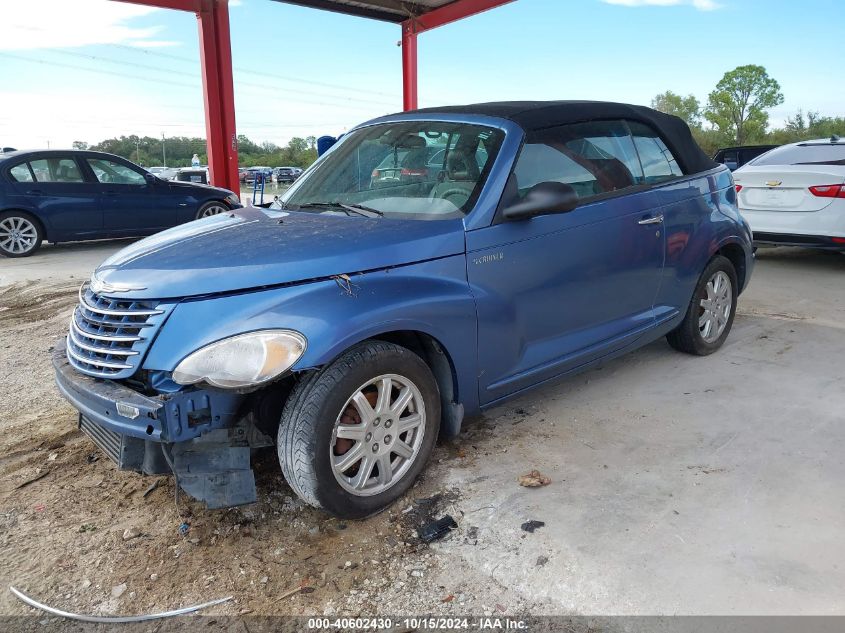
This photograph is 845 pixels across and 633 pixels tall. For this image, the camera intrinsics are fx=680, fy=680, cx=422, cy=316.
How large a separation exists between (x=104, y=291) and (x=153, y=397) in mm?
585

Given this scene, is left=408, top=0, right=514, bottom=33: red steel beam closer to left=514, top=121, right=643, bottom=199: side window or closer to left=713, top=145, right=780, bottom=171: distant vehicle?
left=713, top=145, right=780, bottom=171: distant vehicle

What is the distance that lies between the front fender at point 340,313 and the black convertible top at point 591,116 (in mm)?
1074

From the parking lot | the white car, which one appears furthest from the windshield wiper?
the white car

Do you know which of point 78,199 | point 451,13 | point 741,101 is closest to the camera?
point 78,199

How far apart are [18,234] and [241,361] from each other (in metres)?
9.00

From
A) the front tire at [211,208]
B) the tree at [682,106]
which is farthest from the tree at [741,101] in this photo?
the front tire at [211,208]

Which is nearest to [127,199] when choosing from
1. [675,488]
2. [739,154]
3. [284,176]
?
[675,488]

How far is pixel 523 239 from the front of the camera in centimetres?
337

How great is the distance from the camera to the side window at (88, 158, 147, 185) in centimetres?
1041

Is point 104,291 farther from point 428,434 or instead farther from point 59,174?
point 59,174

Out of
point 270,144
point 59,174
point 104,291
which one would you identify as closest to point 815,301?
point 104,291

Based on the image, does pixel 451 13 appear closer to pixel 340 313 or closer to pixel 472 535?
pixel 340 313

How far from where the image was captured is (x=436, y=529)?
9.40 ft

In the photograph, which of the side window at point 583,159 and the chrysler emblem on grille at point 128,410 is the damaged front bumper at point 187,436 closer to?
the chrysler emblem on grille at point 128,410
